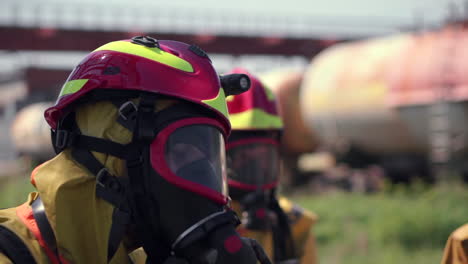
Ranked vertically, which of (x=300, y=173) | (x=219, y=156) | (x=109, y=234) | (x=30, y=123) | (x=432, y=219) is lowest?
(x=30, y=123)

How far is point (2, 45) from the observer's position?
24406 mm

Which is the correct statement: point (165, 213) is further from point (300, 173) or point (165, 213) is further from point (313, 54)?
point (313, 54)

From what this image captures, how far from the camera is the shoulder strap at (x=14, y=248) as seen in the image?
1.74m

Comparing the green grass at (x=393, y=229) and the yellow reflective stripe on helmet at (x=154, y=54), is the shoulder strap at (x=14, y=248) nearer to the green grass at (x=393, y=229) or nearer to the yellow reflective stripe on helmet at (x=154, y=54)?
the yellow reflective stripe on helmet at (x=154, y=54)

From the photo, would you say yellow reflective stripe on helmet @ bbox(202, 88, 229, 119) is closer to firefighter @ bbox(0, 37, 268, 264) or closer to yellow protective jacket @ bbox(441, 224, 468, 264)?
firefighter @ bbox(0, 37, 268, 264)

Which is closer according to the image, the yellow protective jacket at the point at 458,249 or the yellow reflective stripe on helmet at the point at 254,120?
the yellow protective jacket at the point at 458,249

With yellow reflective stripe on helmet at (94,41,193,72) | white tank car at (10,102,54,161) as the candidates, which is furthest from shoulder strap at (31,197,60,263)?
white tank car at (10,102,54,161)

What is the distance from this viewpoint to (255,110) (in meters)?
3.98

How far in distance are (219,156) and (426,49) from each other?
457 inches

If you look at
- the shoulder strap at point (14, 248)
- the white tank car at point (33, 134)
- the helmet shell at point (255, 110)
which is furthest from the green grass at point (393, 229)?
the white tank car at point (33, 134)

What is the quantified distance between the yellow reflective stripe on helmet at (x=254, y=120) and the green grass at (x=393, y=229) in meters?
4.44

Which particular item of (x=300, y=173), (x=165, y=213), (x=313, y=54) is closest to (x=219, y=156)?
(x=165, y=213)

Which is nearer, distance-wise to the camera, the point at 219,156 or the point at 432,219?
the point at 219,156

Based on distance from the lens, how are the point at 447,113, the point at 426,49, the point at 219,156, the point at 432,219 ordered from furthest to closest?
the point at 426,49
the point at 447,113
the point at 432,219
the point at 219,156
